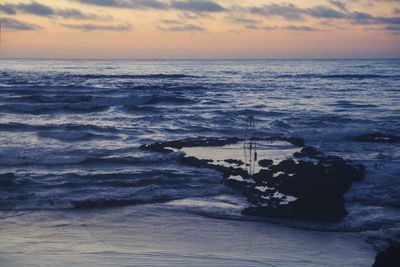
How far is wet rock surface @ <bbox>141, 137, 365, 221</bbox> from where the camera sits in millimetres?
7086

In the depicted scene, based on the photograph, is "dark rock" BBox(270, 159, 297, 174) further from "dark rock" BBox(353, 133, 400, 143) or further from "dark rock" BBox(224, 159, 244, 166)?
"dark rock" BBox(353, 133, 400, 143)

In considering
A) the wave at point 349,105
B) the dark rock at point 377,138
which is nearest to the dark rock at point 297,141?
the dark rock at point 377,138

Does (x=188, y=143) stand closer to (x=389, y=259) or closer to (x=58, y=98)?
(x=389, y=259)

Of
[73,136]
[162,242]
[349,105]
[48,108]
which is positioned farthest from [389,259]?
[48,108]

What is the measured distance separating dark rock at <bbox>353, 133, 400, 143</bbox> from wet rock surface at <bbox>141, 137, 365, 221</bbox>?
3.65 meters

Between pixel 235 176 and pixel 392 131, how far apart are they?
35.0 feet

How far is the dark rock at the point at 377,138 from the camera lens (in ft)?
47.4

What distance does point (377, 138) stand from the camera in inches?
586

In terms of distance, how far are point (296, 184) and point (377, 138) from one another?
26.7 ft

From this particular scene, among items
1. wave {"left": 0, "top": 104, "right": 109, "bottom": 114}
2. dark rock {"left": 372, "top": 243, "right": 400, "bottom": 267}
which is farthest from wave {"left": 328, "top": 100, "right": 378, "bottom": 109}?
dark rock {"left": 372, "top": 243, "right": 400, "bottom": 267}

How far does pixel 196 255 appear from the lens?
213 inches

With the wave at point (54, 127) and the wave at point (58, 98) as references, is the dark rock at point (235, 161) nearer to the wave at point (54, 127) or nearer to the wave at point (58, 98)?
the wave at point (54, 127)

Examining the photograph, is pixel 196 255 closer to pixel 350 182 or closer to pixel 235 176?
pixel 235 176

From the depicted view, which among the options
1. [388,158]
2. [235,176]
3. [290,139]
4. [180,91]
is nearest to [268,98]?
[180,91]
